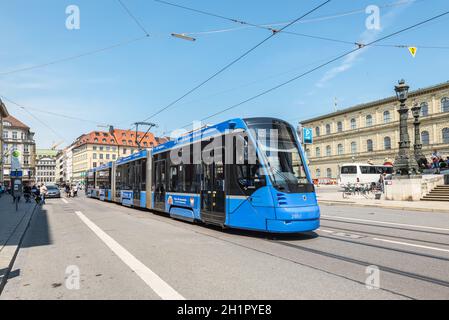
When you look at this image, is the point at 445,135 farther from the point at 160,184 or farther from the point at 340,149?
the point at 160,184

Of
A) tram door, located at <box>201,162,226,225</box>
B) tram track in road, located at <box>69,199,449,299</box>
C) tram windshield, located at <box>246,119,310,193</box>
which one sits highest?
tram windshield, located at <box>246,119,310,193</box>

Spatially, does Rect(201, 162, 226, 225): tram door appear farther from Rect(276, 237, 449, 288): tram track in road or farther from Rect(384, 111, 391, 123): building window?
Rect(384, 111, 391, 123): building window

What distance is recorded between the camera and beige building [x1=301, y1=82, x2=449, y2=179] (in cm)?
5175

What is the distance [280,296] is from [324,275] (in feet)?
4.11

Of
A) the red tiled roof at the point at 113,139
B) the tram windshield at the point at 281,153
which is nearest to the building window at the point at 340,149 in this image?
the tram windshield at the point at 281,153

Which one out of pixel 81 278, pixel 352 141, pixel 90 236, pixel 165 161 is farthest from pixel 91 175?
pixel 352 141

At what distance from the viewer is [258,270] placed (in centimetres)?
559

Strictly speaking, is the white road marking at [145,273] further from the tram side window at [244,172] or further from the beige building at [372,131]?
the beige building at [372,131]

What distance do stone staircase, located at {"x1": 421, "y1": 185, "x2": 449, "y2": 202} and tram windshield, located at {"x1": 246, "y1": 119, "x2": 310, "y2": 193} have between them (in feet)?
52.1

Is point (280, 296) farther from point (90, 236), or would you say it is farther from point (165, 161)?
point (165, 161)

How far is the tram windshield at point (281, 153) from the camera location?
8.33 meters

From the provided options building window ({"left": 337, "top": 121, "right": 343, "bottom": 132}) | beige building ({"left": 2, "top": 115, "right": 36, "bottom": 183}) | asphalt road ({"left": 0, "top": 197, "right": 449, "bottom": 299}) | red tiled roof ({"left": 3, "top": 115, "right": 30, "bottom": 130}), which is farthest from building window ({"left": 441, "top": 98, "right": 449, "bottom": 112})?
red tiled roof ({"left": 3, "top": 115, "right": 30, "bottom": 130})

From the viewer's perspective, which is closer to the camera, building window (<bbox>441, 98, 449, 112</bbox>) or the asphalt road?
the asphalt road

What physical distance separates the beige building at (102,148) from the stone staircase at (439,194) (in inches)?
3697
